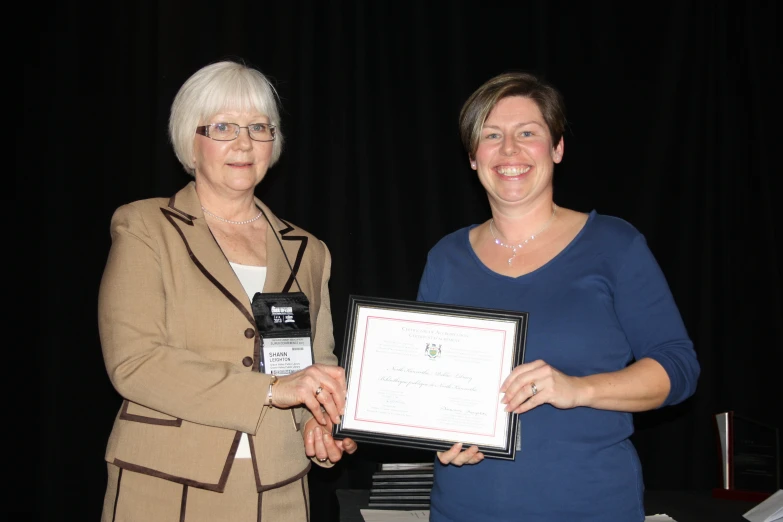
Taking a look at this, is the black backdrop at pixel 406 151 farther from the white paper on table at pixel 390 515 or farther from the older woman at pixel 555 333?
the older woman at pixel 555 333

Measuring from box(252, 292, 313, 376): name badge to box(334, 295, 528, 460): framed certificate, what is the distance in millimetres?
226

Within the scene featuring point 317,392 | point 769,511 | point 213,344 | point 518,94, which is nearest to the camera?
point 317,392

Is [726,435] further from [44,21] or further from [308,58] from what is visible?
[44,21]

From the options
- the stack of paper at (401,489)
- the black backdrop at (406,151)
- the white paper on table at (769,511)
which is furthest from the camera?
the black backdrop at (406,151)

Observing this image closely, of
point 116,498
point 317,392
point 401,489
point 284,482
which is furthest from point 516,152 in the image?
point 116,498

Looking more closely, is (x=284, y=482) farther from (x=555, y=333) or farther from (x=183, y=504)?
(x=555, y=333)

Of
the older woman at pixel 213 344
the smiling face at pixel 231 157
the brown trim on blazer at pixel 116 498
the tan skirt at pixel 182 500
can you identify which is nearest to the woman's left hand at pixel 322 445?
the older woman at pixel 213 344

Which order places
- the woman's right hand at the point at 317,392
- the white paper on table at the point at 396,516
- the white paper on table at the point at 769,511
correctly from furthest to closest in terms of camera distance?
the white paper on table at the point at 396,516
the white paper on table at the point at 769,511
the woman's right hand at the point at 317,392

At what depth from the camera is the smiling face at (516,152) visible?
2.20m

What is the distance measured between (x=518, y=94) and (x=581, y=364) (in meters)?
0.83

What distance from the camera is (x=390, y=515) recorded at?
108 inches

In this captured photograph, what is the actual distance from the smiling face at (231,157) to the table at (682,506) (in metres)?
1.29

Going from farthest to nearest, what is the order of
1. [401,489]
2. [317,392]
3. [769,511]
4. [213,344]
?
1. [401,489]
2. [769,511]
3. [213,344]
4. [317,392]

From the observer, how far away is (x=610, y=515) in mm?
1938
